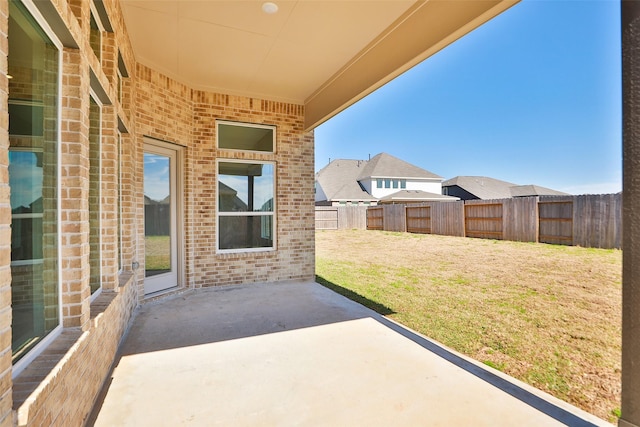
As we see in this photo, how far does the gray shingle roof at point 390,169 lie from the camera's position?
28594 mm

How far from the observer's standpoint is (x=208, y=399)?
2320 mm

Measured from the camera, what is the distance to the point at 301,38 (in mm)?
3938

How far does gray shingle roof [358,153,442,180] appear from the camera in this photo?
28.6 meters

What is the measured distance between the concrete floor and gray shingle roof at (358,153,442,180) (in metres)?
25.5

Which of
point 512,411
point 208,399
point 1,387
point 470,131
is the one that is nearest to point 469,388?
point 512,411

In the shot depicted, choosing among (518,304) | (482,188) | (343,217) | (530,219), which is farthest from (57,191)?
(482,188)

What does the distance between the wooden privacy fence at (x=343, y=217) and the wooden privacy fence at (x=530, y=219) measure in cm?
311

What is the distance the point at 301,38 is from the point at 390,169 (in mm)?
25921

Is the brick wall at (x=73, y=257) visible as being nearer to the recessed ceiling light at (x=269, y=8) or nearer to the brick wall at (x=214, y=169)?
the recessed ceiling light at (x=269, y=8)

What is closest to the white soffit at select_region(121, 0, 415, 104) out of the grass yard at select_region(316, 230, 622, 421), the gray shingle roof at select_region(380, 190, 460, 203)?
the grass yard at select_region(316, 230, 622, 421)

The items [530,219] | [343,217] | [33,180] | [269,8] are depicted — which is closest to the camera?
[33,180]

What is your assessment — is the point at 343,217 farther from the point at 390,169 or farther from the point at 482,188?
the point at 482,188

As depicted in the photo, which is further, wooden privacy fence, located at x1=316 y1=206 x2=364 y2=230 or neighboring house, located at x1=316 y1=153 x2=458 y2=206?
neighboring house, located at x1=316 y1=153 x2=458 y2=206

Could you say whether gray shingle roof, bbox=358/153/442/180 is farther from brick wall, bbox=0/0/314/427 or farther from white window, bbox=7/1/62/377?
white window, bbox=7/1/62/377
